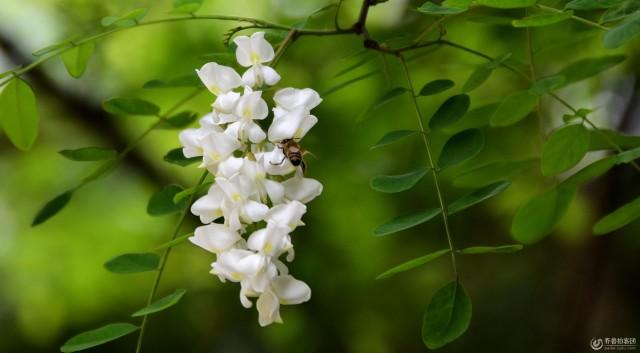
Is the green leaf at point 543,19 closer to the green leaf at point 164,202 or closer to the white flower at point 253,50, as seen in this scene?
the white flower at point 253,50

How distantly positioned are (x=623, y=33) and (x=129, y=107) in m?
0.40

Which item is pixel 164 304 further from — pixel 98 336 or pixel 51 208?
pixel 51 208

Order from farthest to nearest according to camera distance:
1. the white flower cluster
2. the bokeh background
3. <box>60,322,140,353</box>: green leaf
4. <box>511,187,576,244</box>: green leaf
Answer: the bokeh background, <box>511,187,576,244</box>: green leaf, <box>60,322,140,353</box>: green leaf, the white flower cluster

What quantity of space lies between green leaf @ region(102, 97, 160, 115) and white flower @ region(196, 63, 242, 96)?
0.18 meters

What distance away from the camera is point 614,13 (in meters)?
0.51

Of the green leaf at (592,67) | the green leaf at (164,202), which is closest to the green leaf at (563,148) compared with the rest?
the green leaf at (592,67)

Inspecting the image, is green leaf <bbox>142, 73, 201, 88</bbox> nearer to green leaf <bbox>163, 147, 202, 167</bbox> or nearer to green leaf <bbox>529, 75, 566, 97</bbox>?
green leaf <bbox>163, 147, 202, 167</bbox>

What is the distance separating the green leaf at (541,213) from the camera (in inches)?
25.1

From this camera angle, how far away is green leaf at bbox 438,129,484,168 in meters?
0.55

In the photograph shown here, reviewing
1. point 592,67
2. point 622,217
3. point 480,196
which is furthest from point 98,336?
point 592,67

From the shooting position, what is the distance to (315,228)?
4.17 ft

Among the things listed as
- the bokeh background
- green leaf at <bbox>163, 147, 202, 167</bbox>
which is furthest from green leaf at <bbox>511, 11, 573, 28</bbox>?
the bokeh background

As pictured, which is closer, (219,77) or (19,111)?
(219,77)

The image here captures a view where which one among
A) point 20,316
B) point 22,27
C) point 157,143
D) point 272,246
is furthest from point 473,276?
point 272,246
